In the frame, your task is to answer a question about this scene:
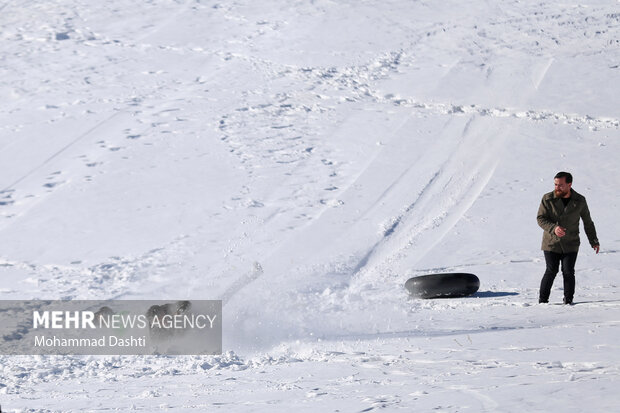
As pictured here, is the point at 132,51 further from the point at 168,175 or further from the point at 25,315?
the point at 25,315

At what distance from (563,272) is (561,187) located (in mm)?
811

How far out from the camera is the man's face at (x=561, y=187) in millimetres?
7914

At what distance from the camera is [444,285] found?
9.00 meters

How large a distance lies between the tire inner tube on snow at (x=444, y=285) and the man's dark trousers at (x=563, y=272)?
88 centimetres

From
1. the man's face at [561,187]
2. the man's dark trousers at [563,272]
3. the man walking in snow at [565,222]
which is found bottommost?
the man's dark trousers at [563,272]

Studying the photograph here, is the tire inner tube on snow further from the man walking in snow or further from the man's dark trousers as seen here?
the man walking in snow

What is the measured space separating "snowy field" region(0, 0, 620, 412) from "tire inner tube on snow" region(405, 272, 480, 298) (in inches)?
6.2

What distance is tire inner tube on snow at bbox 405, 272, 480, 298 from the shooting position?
9000mm

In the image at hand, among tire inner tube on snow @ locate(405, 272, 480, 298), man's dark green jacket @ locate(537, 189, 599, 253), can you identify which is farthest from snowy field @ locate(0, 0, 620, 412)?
man's dark green jacket @ locate(537, 189, 599, 253)

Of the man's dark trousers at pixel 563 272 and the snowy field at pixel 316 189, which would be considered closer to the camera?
the snowy field at pixel 316 189

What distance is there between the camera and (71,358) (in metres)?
7.29

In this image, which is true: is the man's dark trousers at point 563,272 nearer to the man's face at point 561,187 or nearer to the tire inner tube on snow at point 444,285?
the man's face at point 561,187

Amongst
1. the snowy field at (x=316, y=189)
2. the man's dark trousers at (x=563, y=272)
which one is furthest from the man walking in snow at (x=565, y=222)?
the snowy field at (x=316, y=189)

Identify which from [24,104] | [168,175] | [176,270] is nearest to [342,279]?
[176,270]
